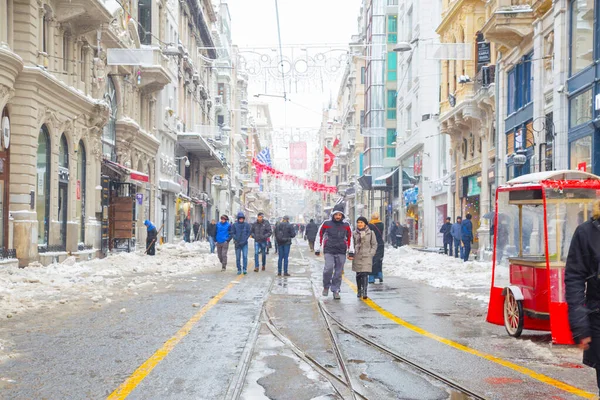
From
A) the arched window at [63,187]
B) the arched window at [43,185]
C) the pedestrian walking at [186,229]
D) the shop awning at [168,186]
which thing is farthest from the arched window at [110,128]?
the pedestrian walking at [186,229]

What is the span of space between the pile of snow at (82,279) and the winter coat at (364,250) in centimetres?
441

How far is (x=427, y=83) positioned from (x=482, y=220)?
1676 cm

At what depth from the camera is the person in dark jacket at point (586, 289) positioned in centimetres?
449

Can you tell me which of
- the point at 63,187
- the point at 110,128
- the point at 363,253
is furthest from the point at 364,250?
the point at 110,128

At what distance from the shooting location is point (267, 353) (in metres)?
8.13

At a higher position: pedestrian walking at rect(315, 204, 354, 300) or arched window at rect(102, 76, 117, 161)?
arched window at rect(102, 76, 117, 161)

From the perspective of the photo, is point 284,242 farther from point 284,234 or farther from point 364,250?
point 364,250

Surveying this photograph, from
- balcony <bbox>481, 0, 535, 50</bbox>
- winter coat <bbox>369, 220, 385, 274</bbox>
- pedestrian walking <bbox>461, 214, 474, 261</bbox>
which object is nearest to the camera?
winter coat <bbox>369, 220, 385, 274</bbox>

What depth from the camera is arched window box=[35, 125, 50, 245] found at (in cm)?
2242

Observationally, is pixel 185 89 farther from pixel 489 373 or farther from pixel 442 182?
pixel 489 373

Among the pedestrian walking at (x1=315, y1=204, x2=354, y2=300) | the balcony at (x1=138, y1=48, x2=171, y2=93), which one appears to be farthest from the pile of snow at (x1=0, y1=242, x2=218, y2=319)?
the balcony at (x1=138, y1=48, x2=171, y2=93)

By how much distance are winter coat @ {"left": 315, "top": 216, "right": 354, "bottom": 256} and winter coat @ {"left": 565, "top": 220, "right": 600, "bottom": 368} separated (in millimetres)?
9667

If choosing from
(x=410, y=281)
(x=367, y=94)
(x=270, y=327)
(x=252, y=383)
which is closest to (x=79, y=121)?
(x=410, y=281)

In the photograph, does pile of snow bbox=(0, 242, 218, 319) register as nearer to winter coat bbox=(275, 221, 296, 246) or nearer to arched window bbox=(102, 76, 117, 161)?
winter coat bbox=(275, 221, 296, 246)
